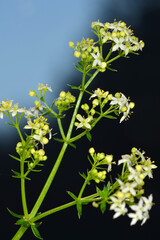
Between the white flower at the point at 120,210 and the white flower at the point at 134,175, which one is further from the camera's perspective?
the white flower at the point at 134,175

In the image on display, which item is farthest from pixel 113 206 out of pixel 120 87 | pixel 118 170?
pixel 120 87

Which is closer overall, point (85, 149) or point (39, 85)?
point (39, 85)

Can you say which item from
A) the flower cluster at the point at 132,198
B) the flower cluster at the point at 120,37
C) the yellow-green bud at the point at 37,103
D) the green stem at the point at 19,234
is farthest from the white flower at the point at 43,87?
the green stem at the point at 19,234

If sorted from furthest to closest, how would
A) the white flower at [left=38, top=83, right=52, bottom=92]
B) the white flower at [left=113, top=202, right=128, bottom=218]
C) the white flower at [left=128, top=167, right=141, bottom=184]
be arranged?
the white flower at [left=38, top=83, right=52, bottom=92]
the white flower at [left=128, top=167, right=141, bottom=184]
the white flower at [left=113, top=202, right=128, bottom=218]

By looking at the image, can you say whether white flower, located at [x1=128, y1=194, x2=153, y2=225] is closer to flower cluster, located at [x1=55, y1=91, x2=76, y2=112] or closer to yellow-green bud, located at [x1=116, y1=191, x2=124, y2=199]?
yellow-green bud, located at [x1=116, y1=191, x2=124, y2=199]

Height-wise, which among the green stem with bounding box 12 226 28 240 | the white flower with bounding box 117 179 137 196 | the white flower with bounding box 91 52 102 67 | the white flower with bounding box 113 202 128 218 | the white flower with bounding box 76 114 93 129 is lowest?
the green stem with bounding box 12 226 28 240

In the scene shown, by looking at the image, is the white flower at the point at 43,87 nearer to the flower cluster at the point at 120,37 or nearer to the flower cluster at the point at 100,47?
the flower cluster at the point at 100,47

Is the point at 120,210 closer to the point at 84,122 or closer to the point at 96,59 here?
the point at 84,122

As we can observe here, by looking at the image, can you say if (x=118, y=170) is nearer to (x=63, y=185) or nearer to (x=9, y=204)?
(x=63, y=185)

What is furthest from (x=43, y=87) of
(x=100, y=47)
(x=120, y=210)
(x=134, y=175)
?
(x=120, y=210)

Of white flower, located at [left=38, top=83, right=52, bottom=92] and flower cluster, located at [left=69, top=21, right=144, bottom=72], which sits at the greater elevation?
flower cluster, located at [left=69, top=21, right=144, bottom=72]

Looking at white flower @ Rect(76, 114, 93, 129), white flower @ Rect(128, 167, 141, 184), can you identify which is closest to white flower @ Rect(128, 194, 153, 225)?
white flower @ Rect(128, 167, 141, 184)
